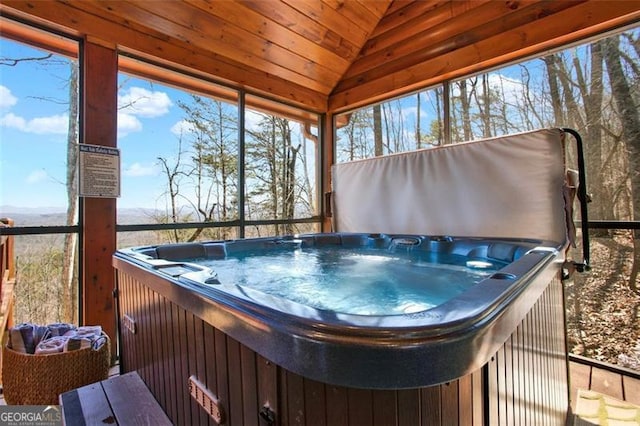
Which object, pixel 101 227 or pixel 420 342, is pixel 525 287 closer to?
pixel 420 342

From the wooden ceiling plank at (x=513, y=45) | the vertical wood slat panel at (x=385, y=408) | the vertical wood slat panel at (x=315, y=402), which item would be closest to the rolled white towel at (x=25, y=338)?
the vertical wood slat panel at (x=315, y=402)

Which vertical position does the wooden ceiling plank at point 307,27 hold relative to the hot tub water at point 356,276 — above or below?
above

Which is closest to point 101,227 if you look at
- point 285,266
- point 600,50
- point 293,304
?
point 285,266

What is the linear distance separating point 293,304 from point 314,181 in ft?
10.9

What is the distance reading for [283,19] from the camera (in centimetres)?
282

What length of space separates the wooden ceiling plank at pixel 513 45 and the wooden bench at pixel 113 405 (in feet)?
10.2

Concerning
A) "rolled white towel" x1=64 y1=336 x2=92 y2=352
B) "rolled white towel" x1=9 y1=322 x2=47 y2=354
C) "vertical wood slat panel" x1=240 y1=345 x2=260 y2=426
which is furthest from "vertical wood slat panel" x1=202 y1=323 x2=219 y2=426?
"rolled white towel" x1=9 y1=322 x2=47 y2=354

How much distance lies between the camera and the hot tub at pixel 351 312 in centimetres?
56

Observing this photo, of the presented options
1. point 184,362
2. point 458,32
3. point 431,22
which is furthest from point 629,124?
point 184,362

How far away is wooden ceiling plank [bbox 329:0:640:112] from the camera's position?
6.87ft

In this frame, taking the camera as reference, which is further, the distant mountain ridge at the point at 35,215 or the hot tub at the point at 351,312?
the distant mountain ridge at the point at 35,215

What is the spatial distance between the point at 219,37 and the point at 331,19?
1056 millimetres

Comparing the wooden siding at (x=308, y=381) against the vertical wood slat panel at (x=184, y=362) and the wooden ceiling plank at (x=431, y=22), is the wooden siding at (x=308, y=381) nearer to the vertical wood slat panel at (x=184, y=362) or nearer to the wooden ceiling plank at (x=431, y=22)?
the vertical wood slat panel at (x=184, y=362)

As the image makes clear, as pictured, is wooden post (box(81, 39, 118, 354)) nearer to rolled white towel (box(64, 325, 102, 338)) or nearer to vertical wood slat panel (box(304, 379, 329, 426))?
rolled white towel (box(64, 325, 102, 338))
